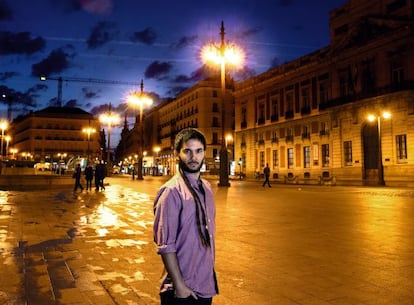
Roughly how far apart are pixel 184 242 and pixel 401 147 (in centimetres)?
3589

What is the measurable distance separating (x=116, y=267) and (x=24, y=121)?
120m

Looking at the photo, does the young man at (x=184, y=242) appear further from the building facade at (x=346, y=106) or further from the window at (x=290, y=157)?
the window at (x=290, y=157)

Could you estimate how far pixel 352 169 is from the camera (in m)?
39.1

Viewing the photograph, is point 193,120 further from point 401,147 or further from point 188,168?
point 188,168

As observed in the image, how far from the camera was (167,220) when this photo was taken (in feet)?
7.56

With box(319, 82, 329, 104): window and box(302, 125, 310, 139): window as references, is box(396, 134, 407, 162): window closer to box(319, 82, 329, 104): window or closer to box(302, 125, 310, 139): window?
box(319, 82, 329, 104): window

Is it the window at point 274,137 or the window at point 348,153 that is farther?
the window at point 274,137

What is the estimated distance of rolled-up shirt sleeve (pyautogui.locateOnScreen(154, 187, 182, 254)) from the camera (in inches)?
90.0

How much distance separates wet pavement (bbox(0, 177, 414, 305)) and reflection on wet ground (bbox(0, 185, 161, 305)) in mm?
12

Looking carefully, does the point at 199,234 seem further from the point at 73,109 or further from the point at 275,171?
the point at 73,109

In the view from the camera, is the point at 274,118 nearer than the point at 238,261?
No

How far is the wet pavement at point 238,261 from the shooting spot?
14.5 feet

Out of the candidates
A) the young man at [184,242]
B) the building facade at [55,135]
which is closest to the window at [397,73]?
the young man at [184,242]

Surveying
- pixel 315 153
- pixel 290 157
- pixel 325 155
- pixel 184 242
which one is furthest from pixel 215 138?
pixel 184 242
